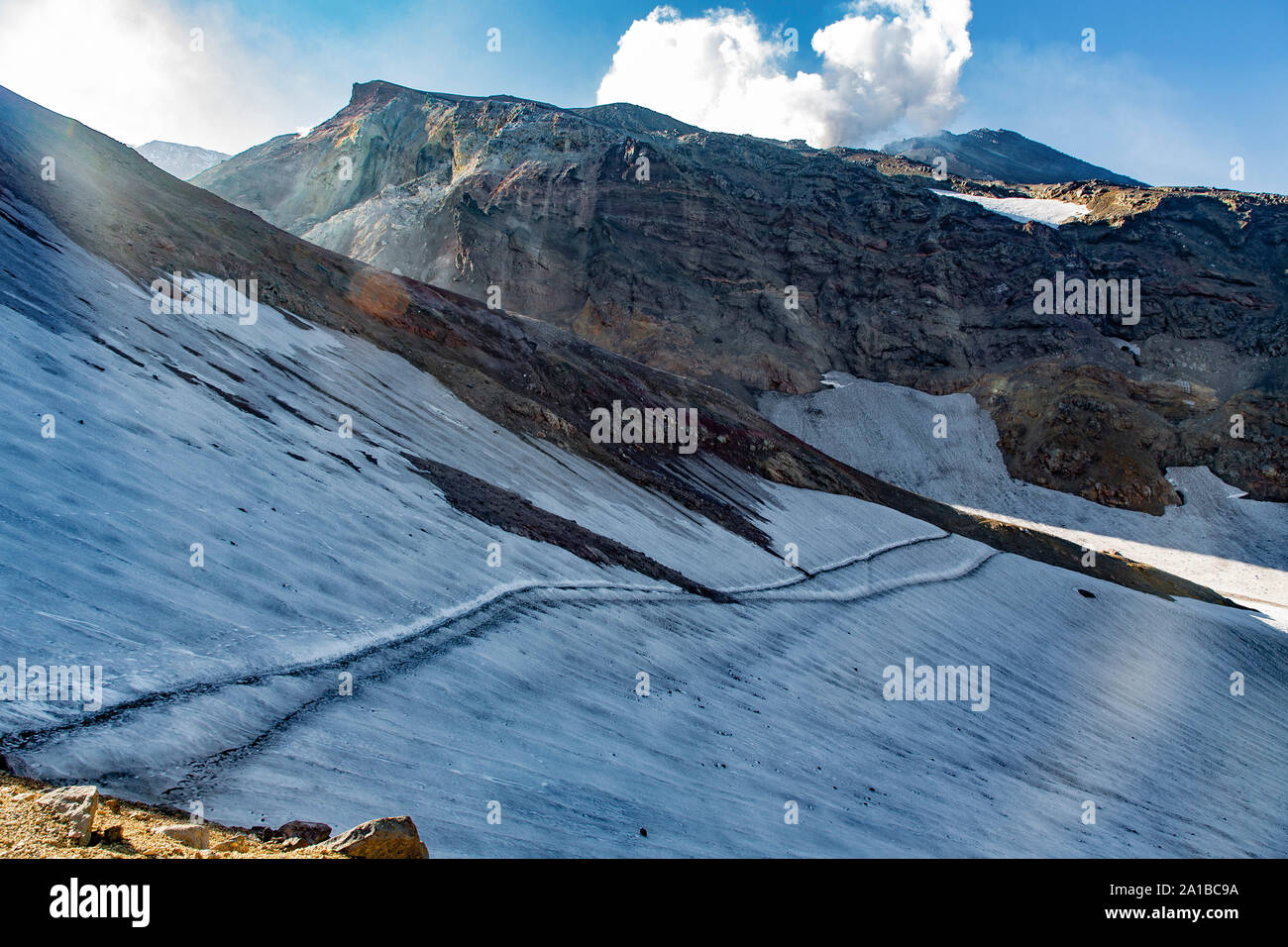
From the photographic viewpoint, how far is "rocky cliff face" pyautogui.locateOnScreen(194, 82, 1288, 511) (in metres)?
70.3

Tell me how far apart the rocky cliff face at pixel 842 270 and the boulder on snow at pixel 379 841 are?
70.3m

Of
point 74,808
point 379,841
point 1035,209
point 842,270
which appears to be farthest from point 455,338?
point 1035,209

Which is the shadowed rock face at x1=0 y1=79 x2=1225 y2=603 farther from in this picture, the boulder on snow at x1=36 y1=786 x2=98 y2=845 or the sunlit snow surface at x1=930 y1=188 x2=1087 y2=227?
the sunlit snow surface at x1=930 y1=188 x2=1087 y2=227

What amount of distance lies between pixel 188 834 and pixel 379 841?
1053 millimetres

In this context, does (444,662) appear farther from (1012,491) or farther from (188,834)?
(1012,491)

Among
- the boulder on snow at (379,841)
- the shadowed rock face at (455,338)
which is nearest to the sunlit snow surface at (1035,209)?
the shadowed rock face at (455,338)

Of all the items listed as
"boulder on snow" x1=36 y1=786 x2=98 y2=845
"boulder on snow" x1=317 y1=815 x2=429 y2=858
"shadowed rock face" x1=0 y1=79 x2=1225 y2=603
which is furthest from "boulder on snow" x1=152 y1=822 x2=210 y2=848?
"shadowed rock face" x1=0 y1=79 x2=1225 y2=603

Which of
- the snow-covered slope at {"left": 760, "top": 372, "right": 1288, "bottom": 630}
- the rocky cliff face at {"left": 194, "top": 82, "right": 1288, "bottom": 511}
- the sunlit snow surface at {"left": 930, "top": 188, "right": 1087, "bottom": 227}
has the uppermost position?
the sunlit snow surface at {"left": 930, "top": 188, "right": 1087, "bottom": 227}

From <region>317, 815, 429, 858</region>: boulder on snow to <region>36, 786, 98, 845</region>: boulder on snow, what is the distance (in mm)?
1138

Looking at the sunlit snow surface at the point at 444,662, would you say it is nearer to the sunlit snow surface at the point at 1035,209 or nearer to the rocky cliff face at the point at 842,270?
the rocky cliff face at the point at 842,270

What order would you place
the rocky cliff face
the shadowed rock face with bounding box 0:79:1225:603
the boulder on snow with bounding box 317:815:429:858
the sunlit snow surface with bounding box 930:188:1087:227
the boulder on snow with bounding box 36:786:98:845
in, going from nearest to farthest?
the boulder on snow with bounding box 36:786:98:845, the boulder on snow with bounding box 317:815:429:858, the shadowed rock face with bounding box 0:79:1225:603, the rocky cliff face, the sunlit snow surface with bounding box 930:188:1087:227

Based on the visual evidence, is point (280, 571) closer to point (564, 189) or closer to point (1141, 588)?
point (1141, 588)

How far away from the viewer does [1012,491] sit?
6431cm
